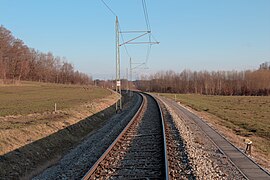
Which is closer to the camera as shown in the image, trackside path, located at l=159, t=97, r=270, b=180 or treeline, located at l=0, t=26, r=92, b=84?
trackside path, located at l=159, t=97, r=270, b=180

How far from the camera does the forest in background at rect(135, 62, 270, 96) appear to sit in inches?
4530

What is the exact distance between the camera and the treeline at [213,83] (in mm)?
115188

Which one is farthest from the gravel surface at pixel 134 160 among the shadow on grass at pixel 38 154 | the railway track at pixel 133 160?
the shadow on grass at pixel 38 154

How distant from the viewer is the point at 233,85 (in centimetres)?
12362

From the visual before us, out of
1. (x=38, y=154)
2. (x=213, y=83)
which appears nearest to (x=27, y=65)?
(x=213, y=83)

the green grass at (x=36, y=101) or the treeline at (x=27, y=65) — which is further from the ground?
the treeline at (x=27, y=65)

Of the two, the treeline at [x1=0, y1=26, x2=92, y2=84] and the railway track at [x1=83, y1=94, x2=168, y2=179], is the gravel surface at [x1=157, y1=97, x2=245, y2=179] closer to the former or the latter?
the railway track at [x1=83, y1=94, x2=168, y2=179]

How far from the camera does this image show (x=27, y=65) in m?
122

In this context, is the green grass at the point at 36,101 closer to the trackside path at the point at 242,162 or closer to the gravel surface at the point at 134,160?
the gravel surface at the point at 134,160

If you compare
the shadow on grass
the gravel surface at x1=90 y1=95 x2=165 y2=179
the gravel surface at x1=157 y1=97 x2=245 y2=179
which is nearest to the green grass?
the shadow on grass

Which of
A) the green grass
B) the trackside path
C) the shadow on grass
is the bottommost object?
the shadow on grass

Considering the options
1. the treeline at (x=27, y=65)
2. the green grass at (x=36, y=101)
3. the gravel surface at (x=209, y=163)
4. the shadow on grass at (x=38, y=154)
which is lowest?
the shadow on grass at (x=38, y=154)

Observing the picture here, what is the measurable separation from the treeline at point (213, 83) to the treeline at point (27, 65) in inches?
1751

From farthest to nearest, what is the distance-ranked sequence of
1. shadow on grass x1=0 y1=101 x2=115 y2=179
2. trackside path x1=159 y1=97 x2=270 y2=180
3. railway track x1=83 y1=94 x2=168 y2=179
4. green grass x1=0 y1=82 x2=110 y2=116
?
green grass x1=0 y1=82 x2=110 y2=116 < shadow on grass x1=0 y1=101 x2=115 y2=179 < trackside path x1=159 y1=97 x2=270 y2=180 < railway track x1=83 y1=94 x2=168 y2=179
